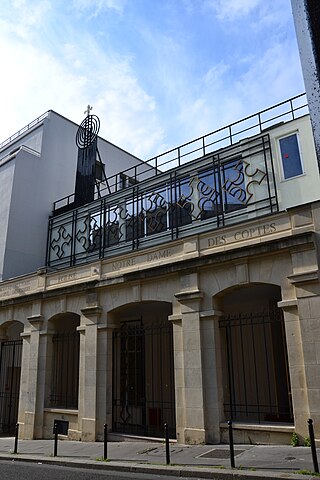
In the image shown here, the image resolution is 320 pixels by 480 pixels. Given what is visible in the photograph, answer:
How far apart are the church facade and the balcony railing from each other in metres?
0.06

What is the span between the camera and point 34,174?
73.0 feet

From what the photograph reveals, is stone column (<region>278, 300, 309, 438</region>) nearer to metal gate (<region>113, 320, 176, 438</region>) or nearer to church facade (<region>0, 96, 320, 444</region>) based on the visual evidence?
church facade (<region>0, 96, 320, 444</region>)

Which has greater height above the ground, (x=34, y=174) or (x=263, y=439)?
(x=34, y=174)

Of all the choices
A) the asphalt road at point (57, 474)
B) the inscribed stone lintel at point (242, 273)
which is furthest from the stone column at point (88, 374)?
the inscribed stone lintel at point (242, 273)

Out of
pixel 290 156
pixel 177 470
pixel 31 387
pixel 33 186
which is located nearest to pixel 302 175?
pixel 290 156

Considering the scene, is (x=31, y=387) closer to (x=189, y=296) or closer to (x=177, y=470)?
(x=189, y=296)

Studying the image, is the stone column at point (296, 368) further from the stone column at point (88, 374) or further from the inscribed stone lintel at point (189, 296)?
the stone column at point (88, 374)

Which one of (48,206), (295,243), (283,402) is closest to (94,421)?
(283,402)

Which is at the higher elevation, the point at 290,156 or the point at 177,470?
the point at 290,156

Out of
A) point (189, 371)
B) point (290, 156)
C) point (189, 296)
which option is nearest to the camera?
point (189, 371)

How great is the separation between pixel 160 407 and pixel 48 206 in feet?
Answer: 39.3

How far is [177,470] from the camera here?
8.33 meters

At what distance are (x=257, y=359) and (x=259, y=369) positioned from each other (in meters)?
0.38

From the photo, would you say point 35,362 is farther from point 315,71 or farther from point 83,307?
point 315,71
